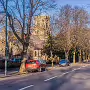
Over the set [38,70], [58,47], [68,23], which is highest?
[68,23]

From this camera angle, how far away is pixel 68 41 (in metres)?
76.6

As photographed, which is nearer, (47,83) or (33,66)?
(47,83)

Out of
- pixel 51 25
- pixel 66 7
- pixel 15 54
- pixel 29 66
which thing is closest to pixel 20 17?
pixel 29 66

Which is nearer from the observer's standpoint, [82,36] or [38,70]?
[38,70]

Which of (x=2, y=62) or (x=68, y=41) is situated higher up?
(x=68, y=41)

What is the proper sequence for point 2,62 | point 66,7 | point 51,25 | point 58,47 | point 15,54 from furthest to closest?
point 15,54, point 58,47, point 66,7, point 51,25, point 2,62

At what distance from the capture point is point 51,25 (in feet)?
219

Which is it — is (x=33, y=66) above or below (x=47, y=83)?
above

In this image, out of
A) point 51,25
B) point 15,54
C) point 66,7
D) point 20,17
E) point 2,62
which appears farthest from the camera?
point 15,54

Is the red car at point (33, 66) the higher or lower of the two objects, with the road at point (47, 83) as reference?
higher

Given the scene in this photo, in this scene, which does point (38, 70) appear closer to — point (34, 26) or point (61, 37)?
point (34, 26)

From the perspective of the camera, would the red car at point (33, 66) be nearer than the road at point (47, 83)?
No

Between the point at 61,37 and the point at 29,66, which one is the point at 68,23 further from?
the point at 29,66

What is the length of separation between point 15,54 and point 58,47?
16.1 m
